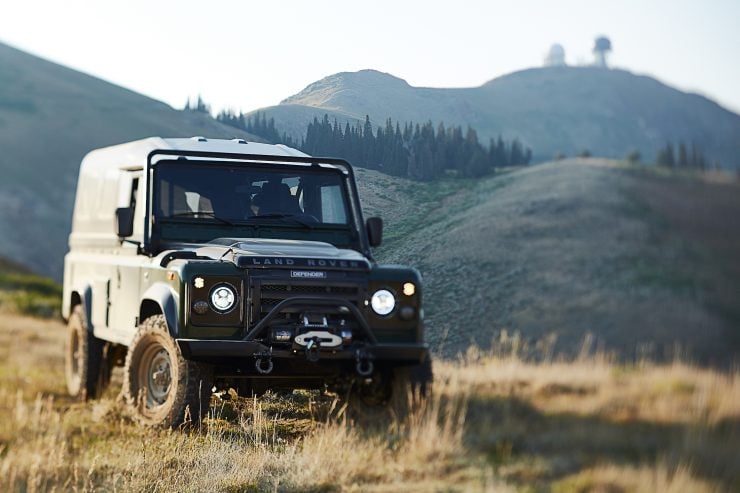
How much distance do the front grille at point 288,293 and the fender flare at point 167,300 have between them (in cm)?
58

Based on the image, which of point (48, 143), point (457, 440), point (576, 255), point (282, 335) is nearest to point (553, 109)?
point (576, 255)

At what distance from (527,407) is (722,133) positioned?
51.0 inches

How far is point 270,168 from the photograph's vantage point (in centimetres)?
873

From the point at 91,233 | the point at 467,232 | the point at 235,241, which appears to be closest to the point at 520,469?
the point at 467,232

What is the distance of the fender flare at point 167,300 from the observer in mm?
7516

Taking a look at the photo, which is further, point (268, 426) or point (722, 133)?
point (268, 426)

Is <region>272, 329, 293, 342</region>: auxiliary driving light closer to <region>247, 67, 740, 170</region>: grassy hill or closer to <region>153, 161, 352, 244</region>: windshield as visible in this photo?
<region>153, 161, 352, 244</region>: windshield

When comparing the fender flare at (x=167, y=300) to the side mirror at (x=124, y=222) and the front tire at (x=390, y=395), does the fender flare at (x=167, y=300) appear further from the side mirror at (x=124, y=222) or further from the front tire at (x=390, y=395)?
the front tire at (x=390, y=395)

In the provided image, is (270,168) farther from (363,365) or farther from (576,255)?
(576,255)

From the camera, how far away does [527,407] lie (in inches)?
160

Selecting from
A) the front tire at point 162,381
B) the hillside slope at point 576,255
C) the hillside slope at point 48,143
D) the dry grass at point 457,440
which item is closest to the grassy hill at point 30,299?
the dry grass at point 457,440

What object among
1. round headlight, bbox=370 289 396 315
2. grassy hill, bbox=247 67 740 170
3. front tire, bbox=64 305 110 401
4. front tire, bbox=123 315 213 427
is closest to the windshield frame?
grassy hill, bbox=247 67 740 170

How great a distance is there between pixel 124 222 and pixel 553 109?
4.00 metres

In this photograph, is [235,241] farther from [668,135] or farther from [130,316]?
[668,135]
